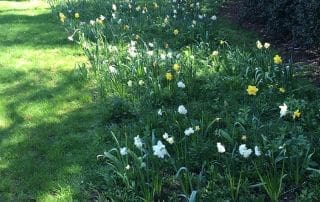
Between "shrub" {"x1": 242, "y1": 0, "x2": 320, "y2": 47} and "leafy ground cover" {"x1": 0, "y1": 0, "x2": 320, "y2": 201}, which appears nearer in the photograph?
"leafy ground cover" {"x1": 0, "y1": 0, "x2": 320, "y2": 201}

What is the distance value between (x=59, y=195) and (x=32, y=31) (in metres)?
5.61

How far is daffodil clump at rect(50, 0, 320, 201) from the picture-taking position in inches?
132

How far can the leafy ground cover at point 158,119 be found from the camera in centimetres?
339

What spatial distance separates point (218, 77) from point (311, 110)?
1282 mm

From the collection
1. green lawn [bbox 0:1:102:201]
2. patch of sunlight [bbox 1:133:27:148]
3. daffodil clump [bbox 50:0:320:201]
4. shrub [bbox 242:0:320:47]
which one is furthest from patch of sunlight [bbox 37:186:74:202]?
shrub [bbox 242:0:320:47]

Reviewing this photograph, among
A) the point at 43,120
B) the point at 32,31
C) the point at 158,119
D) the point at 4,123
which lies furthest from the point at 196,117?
the point at 32,31

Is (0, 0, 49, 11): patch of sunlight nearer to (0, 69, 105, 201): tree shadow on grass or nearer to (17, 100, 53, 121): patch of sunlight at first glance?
(0, 69, 105, 201): tree shadow on grass

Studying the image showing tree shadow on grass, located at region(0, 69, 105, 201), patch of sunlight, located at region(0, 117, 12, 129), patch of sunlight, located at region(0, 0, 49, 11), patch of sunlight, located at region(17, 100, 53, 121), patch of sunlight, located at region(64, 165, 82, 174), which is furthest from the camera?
patch of sunlight, located at region(0, 0, 49, 11)

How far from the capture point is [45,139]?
14.9 ft

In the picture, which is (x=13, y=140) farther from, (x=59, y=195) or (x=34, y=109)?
(x=59, y=195)

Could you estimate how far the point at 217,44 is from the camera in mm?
6680

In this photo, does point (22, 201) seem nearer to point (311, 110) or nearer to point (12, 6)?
point (311, 110)

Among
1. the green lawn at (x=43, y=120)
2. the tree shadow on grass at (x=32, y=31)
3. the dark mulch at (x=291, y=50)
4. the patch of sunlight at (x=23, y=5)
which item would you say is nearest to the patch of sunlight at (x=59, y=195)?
the green lawn at (x=43, y=120)

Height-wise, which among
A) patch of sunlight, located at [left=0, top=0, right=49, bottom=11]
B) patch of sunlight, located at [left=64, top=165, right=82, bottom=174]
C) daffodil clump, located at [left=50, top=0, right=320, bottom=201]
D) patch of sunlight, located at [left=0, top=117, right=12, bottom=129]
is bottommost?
patch of sunlight, located at [left=0, top=0, right=49, bottom=11]
